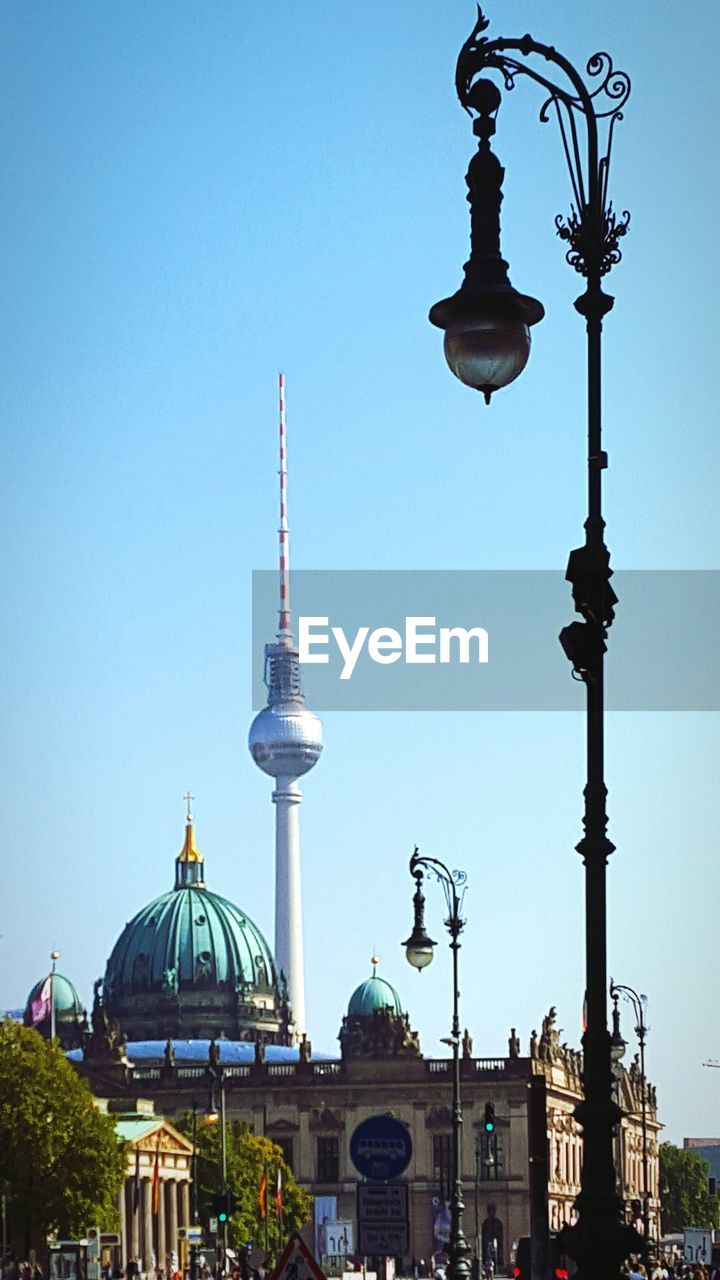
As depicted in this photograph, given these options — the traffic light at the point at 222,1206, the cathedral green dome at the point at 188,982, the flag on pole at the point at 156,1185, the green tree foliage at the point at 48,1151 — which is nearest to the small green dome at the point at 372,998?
the cathedral green dome at the point at 188,982

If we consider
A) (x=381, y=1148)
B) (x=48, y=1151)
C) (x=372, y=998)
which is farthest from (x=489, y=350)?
(x=372, y=998)

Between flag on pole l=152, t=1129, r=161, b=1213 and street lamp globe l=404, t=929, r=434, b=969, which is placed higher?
street lamp globe l=404, t=929, r=434, b=969

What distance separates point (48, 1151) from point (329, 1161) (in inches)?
2957

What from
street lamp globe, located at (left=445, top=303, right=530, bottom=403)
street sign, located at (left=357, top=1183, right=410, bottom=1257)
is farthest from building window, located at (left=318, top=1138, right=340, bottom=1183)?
street lamp globe, located at (left=445, top=303, right=530, bottom=403)

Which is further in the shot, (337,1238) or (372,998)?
(372,998)

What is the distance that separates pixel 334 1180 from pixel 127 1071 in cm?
1783

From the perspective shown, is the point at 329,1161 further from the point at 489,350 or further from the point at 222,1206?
the point at 489,350

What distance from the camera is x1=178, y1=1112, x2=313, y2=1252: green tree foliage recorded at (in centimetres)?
13112

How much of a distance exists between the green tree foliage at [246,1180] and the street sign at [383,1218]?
4158 inches

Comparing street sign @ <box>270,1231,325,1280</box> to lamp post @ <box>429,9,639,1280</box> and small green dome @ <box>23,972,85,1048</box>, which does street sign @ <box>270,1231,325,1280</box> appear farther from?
small green dome @ <box>23,972,85,1048</box>

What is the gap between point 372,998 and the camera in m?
188

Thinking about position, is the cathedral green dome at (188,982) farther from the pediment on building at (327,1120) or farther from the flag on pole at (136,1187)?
the flag on pole at (136,1187)

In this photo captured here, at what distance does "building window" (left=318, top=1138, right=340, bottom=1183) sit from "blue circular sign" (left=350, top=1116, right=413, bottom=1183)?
5791 inches

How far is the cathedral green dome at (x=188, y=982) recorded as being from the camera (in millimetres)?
193875
